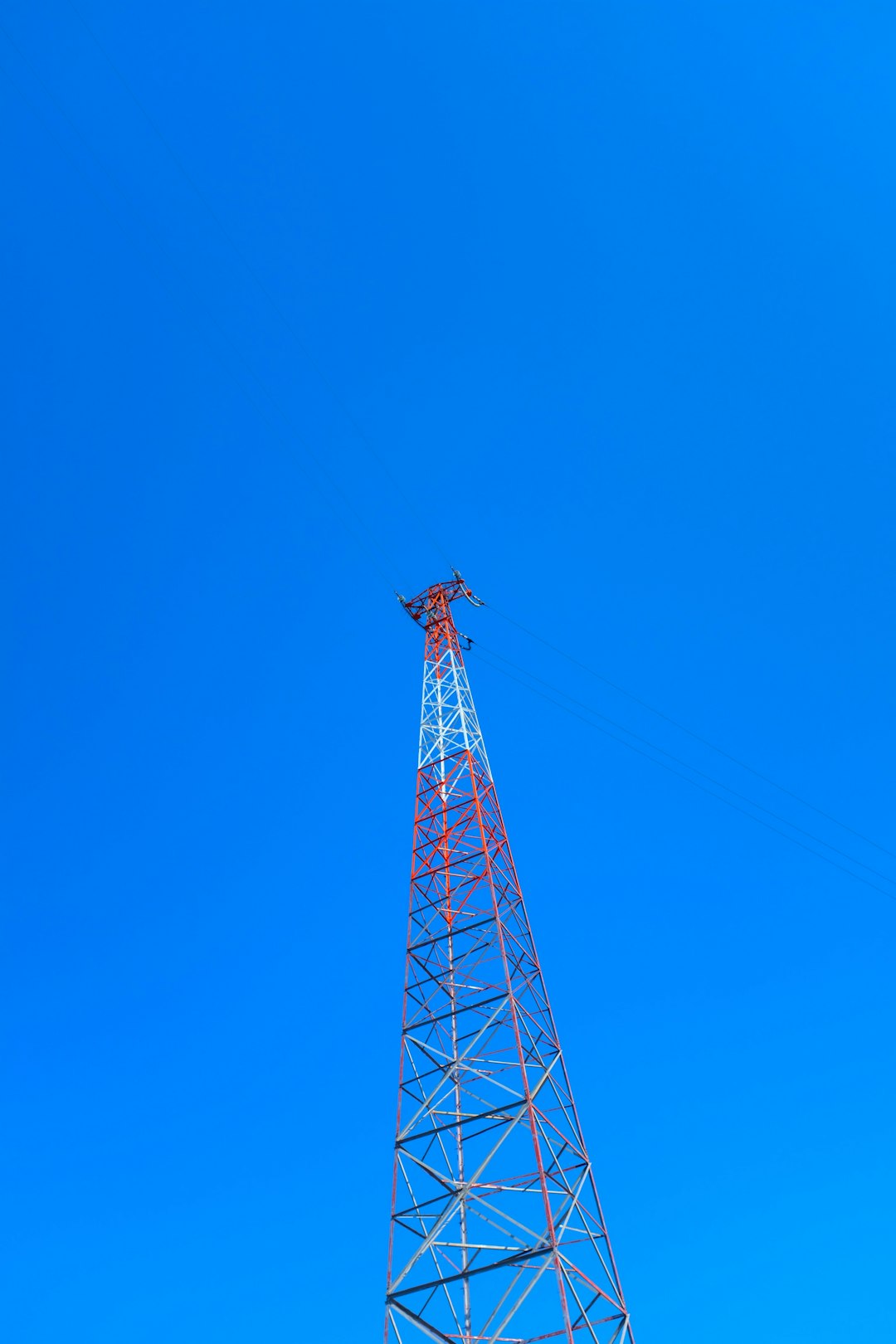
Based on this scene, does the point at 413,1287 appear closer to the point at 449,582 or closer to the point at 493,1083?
the point at 493,1083

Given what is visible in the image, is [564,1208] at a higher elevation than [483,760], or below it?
below

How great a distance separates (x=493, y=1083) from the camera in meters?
17.5

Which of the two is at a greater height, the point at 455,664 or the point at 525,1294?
the point at 455,664

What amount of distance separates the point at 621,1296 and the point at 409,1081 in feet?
19.5

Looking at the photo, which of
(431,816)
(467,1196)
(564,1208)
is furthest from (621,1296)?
(431,816)

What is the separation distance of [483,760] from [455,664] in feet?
15.0

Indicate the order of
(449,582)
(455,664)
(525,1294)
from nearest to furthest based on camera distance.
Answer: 1. (525,1294)
2. (455,664)
3. (449,582)

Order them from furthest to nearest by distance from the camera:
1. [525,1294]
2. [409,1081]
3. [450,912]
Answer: [450,912]
[409,1081]
[525,1294]

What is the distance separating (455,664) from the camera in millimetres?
28094

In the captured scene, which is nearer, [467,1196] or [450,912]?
[467,1196]

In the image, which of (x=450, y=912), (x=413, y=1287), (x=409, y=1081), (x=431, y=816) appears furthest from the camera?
(x=431, y=816)

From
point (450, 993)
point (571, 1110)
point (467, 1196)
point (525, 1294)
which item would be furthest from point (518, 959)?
point (525, 1294)

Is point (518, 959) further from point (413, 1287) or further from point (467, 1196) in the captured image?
point (413, 1287)

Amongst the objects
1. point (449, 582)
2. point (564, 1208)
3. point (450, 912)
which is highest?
point (449, 582)
